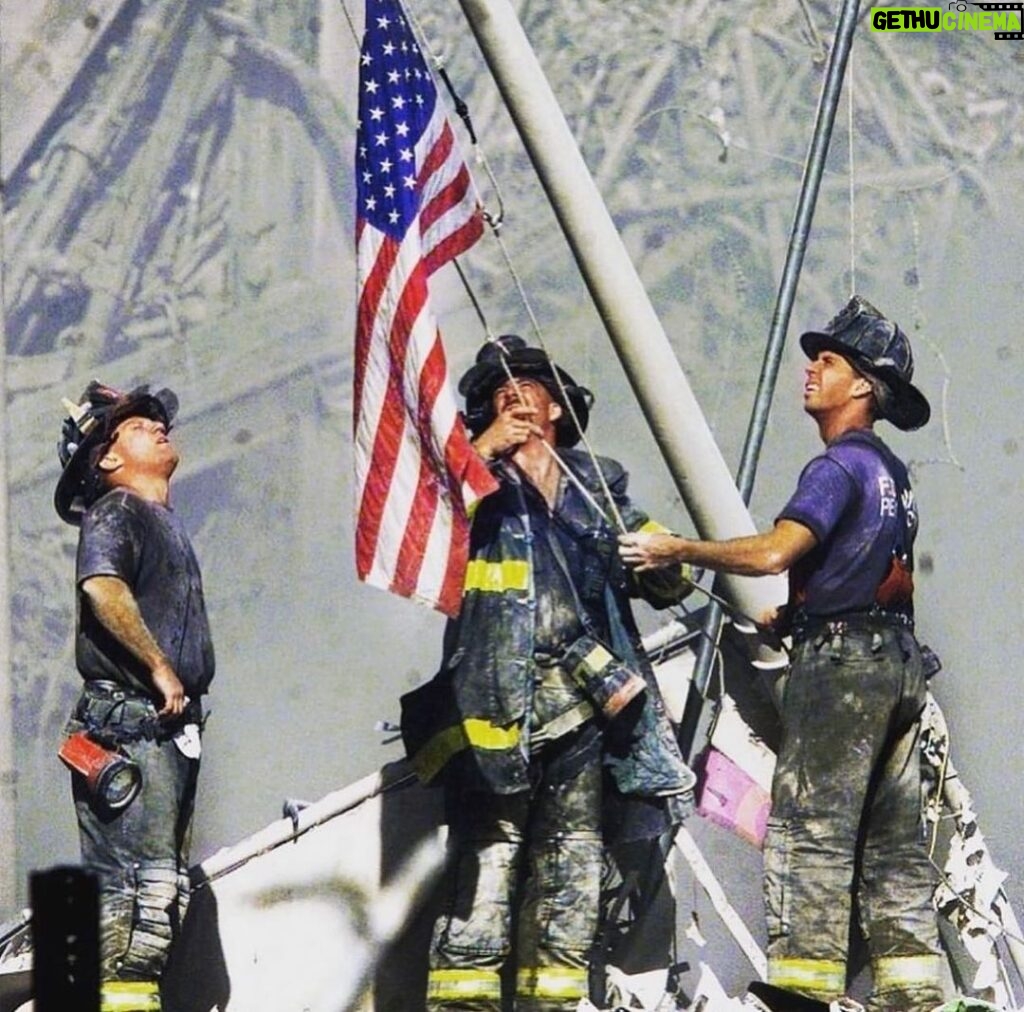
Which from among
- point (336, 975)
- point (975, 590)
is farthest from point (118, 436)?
point (975, 590)

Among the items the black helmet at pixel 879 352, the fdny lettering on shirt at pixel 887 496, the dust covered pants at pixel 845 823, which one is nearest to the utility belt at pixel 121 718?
the dust covered pants at pixel 845 823

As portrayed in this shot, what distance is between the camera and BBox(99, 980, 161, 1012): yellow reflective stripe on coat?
7.80m

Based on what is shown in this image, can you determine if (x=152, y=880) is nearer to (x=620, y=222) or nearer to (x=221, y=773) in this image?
(x=221, y=773)

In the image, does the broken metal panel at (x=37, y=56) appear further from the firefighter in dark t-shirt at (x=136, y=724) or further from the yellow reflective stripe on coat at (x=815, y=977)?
the yellow reflective stripe on coat at (x=815, y=977)

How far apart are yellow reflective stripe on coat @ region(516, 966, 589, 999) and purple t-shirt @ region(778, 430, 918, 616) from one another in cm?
126

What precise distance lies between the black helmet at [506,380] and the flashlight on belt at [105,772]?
1513 millimetres

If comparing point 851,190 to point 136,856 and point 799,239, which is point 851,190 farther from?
point 136,856

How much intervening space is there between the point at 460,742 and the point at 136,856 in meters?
0.98

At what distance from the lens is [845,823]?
321 inches

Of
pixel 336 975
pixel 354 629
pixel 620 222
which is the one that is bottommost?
pixel 336 975

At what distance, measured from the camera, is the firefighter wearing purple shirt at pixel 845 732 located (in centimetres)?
816

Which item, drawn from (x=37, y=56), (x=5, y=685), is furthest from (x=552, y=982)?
(x=37, y=56)

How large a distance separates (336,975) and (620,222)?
2738 millimetres

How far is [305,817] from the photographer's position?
8562 mm
